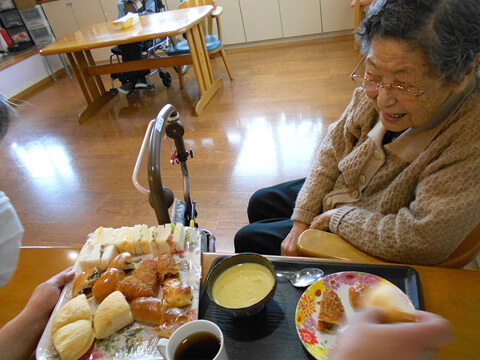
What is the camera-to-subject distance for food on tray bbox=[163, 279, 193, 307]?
2.44 ft

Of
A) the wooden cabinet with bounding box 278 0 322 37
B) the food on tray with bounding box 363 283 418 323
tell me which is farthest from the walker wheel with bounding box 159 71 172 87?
the food on tray with bounding box 363 283 418 323

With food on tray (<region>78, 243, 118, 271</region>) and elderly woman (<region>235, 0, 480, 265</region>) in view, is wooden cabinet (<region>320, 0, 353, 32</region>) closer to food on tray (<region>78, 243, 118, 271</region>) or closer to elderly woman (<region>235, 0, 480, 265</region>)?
elderly woman (<region>235, 0, 480, 265</region>)

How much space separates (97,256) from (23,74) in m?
5.90

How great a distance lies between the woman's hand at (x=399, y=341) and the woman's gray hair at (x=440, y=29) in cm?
66

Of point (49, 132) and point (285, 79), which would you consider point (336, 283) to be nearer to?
point (285, 79)

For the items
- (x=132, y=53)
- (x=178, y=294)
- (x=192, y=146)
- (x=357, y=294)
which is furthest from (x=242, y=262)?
(x=132, y=53)

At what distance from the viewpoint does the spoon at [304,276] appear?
30.4 inches

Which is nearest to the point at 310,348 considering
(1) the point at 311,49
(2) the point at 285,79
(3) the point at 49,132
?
(2) the point at 285,79

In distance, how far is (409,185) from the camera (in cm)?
97

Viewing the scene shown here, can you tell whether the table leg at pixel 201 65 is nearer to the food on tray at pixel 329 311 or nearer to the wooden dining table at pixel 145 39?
the wooden dining table at pixel 145 39

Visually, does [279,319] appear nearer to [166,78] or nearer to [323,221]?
[323,221]

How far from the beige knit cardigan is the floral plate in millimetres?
202

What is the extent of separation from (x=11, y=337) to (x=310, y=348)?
2.09 feet

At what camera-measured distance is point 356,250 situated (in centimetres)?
90
